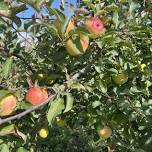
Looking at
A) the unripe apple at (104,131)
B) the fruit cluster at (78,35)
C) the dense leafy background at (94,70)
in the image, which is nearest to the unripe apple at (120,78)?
the dense leafy background at (94,70)

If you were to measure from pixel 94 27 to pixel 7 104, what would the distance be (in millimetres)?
448

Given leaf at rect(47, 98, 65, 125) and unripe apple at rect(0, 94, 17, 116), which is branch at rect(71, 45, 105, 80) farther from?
unripe apple at rect(0, 94, 17, 116)

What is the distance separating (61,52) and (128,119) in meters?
0.59

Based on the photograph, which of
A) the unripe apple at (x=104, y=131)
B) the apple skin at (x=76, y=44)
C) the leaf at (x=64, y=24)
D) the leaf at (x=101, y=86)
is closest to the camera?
the leaf at (x=64, y=24)

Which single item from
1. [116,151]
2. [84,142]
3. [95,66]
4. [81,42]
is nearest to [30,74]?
[95,66]

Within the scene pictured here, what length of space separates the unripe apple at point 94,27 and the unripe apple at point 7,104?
41 cm

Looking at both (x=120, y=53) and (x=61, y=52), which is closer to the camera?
(x=61, y=52)

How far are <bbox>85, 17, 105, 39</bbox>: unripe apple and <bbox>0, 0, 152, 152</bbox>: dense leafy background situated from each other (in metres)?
0.03

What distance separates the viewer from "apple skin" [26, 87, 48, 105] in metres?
1.59

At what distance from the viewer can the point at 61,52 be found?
179 cm

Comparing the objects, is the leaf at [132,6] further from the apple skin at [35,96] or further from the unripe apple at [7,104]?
the unripe apple at [7,104]

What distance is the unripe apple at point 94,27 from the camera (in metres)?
1.61

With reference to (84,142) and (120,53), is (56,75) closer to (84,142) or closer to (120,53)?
(120,53)

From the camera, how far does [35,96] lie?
1.59 metres
